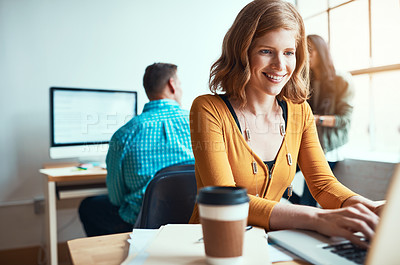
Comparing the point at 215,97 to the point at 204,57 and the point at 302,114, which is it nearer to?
the point at 302,114

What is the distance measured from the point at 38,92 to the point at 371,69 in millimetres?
2627

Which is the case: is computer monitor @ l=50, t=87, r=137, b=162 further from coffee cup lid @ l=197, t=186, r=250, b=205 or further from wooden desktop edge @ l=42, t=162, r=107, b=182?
coffee cup lid @ l=197, t=186, r=250, b=205

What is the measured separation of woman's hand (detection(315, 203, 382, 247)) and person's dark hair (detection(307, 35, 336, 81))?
2.21m

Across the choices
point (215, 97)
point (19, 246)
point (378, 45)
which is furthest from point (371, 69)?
point (19, 246)

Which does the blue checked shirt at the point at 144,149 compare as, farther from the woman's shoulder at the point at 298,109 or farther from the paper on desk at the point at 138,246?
the paper on desk at the point at 138,246

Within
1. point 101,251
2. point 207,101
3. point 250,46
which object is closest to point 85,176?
point 207,101

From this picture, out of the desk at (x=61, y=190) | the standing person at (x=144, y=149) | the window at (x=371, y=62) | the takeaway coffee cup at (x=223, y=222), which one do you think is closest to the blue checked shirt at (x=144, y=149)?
the standing person at (x=144, y=149)

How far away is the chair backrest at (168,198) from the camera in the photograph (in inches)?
51.4

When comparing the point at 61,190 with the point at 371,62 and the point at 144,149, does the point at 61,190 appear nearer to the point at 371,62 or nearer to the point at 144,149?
the point at 144,149

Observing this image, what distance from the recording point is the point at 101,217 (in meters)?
2.21

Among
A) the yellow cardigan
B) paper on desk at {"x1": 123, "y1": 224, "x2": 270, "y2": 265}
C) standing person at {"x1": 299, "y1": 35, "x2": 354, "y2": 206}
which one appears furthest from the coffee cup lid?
standing person at {"x1": 299, "y1": 35, "x2": 354, "y2": 206}

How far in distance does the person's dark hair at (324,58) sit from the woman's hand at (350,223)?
2212mm

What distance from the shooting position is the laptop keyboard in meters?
0.52

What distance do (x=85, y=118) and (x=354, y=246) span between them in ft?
7.37
